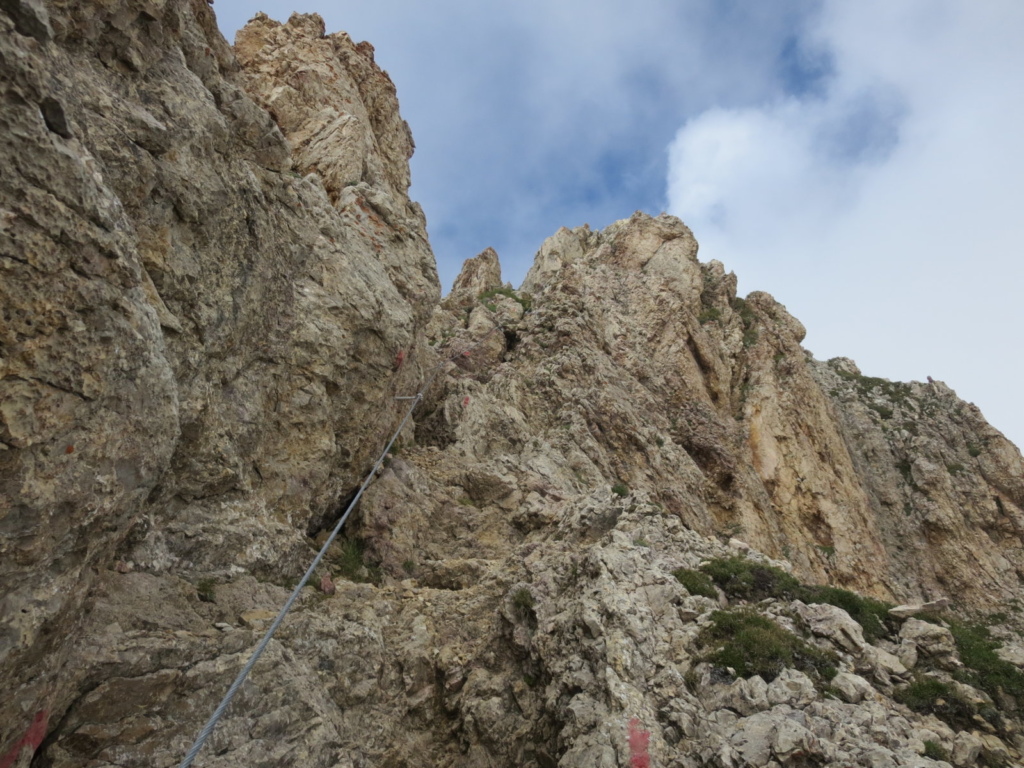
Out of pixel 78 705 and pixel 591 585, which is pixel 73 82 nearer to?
pixel 78 705

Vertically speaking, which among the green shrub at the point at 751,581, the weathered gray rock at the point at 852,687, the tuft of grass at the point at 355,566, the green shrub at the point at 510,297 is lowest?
the tuft of grass at the point at 355,566

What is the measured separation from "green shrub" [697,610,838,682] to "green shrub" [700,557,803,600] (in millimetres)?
1627

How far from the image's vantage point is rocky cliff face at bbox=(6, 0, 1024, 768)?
551 centimetres

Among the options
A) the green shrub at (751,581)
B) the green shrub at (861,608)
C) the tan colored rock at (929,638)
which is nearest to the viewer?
the tan colored rock at (929,638)

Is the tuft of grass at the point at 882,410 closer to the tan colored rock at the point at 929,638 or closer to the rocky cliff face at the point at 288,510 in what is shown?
the rocky cliff face at the point at 288,510

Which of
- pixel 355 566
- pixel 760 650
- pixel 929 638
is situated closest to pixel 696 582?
pixel 760 650

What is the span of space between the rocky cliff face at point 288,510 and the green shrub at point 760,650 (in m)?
0.12

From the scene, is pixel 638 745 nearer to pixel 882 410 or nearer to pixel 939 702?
pixel 939 702

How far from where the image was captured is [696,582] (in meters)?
11.3

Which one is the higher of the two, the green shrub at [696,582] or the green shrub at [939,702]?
the green shrub at [696,582]

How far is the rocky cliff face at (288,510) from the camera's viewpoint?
18.1 ft

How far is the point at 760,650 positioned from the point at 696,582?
2.47 metres

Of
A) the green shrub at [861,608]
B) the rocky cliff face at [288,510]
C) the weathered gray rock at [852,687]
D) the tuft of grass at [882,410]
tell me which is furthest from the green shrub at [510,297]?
the tuft of grass at [882,410]

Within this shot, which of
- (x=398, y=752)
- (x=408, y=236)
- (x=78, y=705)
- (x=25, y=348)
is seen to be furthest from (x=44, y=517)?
(x=408, y=236)
